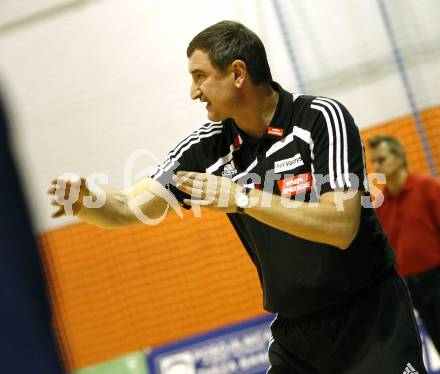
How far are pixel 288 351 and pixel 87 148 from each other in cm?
490

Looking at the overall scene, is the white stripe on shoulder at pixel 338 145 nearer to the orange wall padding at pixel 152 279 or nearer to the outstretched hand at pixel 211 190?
the outstretched hand at pixel 211 190

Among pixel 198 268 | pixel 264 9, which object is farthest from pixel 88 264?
pixel 264 9

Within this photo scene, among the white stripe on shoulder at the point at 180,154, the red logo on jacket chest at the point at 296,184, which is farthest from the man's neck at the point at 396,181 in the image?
the red logo on jacket chest at the point at 296,184

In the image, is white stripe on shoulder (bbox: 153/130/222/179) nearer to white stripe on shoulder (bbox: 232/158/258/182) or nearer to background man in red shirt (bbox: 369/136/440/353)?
white stripe on shoulder (bbox: 232/158/258/182)

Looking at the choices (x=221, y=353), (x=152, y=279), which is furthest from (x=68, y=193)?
(x=152, y=279)

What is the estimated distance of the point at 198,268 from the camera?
7203 millimetres

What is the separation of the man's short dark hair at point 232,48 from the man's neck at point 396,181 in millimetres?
2645

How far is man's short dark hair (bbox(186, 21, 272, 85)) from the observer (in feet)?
10.8

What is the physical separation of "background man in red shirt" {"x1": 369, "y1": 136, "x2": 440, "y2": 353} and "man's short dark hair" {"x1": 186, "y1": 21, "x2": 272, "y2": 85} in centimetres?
266

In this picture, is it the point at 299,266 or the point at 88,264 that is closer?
→ the point at 299,266

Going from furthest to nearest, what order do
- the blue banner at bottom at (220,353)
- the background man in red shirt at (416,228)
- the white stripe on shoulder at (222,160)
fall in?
the blue banner at bottom at (220,353) < the background man in red shirt at (416,228) < the white stripe on shoulder at (222,160)

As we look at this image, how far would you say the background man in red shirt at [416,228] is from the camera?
18.1 feet

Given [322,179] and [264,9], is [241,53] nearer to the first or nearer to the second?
[322,179]

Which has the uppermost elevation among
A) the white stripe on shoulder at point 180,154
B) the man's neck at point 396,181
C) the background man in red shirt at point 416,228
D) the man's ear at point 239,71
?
Answer: the man's ear at point 239,71
